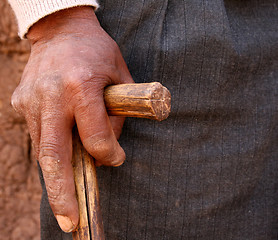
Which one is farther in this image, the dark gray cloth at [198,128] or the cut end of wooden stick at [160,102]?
the dark gray cloth at [198,128]

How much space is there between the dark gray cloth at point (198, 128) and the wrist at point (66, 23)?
0.12 m

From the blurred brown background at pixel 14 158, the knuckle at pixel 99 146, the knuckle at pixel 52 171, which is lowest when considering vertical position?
the blurred brown background at pixel 14 158

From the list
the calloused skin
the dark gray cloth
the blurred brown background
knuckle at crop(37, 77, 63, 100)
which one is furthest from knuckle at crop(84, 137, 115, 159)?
the blurred brown background

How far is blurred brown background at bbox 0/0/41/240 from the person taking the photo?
5.39 feet

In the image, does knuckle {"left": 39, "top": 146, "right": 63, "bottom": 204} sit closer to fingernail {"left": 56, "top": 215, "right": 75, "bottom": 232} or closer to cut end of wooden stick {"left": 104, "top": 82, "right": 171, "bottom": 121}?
fingernail {"left": 56, "top": 215, "right": 75, "bottom": 232}

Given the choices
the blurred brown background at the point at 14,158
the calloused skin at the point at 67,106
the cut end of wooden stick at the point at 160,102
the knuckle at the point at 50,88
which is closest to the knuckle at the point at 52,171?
the calloused skin at the point at 67,106

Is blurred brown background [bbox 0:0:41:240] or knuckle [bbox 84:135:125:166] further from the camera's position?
blurred brown background [bbox 0:0:41:240]

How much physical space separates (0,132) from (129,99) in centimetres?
125

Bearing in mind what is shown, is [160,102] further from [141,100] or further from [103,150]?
[103,150]

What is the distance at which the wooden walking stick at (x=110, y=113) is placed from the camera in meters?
0.61

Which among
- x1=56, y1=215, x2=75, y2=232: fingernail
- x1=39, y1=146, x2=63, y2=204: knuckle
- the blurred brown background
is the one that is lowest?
the blurred brown background

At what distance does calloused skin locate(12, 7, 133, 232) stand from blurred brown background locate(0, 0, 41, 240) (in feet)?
3.25

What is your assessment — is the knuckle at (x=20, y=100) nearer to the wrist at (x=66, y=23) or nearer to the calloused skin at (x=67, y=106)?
the calloused skin at (x=67, y=106)

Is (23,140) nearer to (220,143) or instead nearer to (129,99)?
(220,143)
